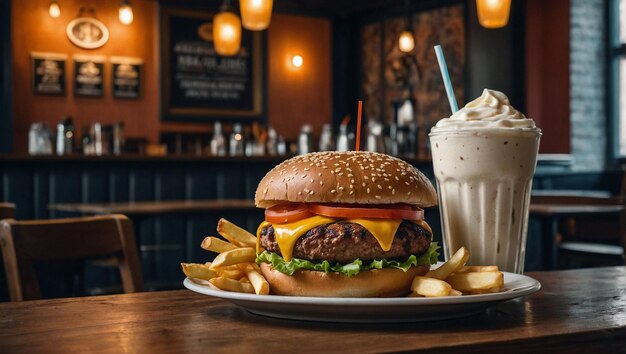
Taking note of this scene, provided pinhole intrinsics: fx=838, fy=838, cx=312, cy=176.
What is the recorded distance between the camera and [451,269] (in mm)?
1192

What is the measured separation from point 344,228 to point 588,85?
815 centimetres

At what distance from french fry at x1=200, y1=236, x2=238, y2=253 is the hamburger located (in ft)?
0.17

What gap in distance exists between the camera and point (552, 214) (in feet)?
14.5

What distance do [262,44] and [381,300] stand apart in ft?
30.1

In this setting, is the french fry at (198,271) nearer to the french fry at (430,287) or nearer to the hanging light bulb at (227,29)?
the french fry at (430,287)

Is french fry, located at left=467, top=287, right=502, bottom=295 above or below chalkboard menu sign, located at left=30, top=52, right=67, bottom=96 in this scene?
below

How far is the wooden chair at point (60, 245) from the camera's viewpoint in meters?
1.73

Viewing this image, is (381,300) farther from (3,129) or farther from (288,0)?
(288,0)

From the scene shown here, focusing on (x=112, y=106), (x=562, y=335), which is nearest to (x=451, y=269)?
(x=562, y=335)

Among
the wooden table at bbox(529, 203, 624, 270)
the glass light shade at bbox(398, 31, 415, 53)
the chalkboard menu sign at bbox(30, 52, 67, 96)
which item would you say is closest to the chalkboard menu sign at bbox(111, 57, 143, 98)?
the chalkboard menu sign at bbox(30, 52, 67, 96)

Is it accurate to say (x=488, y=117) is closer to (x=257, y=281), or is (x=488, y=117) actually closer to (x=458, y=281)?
(x=458, y=281)

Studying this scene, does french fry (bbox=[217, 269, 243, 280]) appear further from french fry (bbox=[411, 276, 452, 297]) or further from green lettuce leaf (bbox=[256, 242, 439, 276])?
french fry (bbox=[411, 276, 452, 297])

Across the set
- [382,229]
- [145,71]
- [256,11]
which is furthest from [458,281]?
[145,71]

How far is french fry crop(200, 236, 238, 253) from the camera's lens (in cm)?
123
